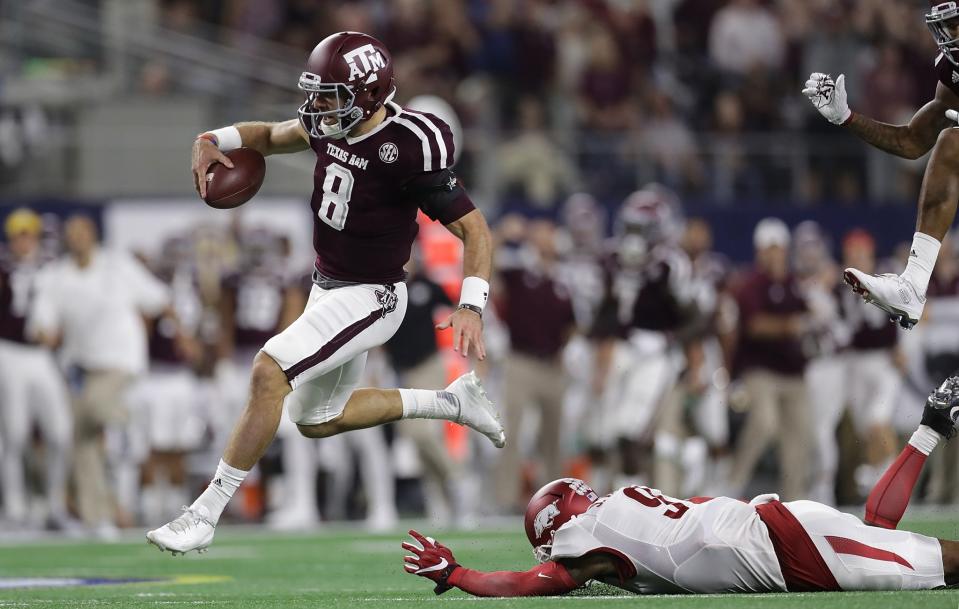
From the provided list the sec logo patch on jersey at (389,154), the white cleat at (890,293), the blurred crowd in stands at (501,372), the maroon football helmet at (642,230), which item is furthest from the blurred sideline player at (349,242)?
the maroon football helmet at (642,230)

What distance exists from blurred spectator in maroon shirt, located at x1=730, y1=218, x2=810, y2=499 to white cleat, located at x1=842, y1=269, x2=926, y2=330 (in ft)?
17.3

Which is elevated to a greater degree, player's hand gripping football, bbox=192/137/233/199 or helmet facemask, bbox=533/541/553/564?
player's hand gripping football, bbox=192/137/233/199

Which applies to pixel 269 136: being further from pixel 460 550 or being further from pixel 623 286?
pixel 623 286

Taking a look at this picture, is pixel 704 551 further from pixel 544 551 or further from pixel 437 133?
pixel 437 133

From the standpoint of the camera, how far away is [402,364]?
11062 millimetres

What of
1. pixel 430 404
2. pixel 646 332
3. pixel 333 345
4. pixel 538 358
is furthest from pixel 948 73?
pixel 538 358

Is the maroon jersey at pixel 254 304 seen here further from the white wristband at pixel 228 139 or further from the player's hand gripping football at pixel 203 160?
the player's hand gripping football at pixel 203 160

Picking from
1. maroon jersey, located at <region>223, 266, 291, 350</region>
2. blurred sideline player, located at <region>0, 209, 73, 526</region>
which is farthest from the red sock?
blurred sideline player, located at <region>0, 209, 73, 526</region>

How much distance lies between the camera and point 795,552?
5.29 metres

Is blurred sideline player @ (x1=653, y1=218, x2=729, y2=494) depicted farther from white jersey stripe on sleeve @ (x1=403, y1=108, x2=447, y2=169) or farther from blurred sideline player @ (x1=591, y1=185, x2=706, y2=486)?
white jersey stripe on sleeve @ (x1=403, y1=108, x2=447, y2=169)

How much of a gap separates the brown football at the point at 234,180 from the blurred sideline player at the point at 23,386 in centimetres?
533

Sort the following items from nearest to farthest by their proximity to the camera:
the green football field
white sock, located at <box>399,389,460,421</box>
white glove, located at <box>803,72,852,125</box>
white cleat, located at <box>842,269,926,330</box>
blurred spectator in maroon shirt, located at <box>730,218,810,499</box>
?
the green football field
white cleat, located at <box>842,269,926,330</box>
white glove, located at <box>803,72,852,125</box>
white sock, located at <box>399,389,460,421</box>
blurred spectator in maroon shirt, located at <box>730,218,810,499</box>

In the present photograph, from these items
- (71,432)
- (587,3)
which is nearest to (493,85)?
(587,3)

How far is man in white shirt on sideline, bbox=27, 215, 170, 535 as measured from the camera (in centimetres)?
1108
